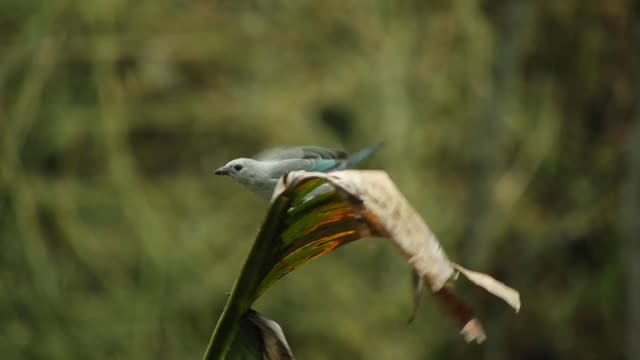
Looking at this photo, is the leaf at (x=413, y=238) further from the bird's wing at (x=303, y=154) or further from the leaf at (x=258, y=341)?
the bird's wing at (x=303, y=154)

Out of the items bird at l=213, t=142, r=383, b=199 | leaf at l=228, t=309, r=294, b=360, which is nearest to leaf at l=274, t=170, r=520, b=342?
leaf at l=228, t=309, r=294, b=360

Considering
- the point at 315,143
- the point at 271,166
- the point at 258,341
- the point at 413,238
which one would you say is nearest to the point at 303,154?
the point at 271,166

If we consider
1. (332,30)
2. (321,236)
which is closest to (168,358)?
(332,30)

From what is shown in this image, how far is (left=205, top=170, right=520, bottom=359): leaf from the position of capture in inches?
30.9

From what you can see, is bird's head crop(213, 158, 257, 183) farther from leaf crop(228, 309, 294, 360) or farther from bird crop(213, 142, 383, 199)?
leaf crop(228, 309, 294, 360)

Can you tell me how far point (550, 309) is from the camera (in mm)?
3912

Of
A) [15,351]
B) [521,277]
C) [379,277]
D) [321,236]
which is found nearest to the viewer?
[321,236]

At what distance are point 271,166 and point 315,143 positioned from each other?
8.99 feet

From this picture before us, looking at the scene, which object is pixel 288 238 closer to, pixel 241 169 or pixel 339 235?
pixel 339 235

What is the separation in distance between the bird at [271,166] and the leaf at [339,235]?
0.27 m

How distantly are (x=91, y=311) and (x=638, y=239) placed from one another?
66.4 inches

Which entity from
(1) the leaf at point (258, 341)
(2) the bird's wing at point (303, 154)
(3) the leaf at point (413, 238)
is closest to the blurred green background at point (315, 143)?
(2) the bird's wing at point (303, 154)

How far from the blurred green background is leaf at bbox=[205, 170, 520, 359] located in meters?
2.54

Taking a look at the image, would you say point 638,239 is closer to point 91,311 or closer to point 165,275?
point 165,275
